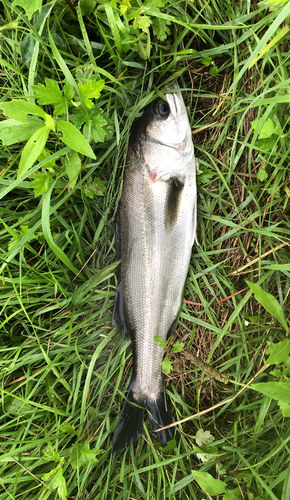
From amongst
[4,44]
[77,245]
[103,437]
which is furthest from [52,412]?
[4,44]

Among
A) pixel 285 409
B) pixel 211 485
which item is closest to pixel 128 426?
pixel 211 485

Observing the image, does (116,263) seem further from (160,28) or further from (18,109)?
(160,28)

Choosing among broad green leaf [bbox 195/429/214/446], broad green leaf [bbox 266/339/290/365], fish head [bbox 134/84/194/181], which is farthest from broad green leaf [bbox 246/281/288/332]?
broad green leaf [bbox 195/429/214/446]

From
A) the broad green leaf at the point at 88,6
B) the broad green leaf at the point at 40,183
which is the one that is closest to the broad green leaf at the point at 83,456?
the broad green leaf at the point at 40,183

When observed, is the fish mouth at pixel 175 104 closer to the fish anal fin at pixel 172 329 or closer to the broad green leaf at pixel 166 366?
the fish anal fin at pixel 172 329

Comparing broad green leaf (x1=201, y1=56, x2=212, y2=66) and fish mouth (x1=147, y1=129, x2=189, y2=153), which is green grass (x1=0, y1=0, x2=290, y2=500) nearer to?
broad green leaf (x1=201, y1=56, x2=212, y2=66)
